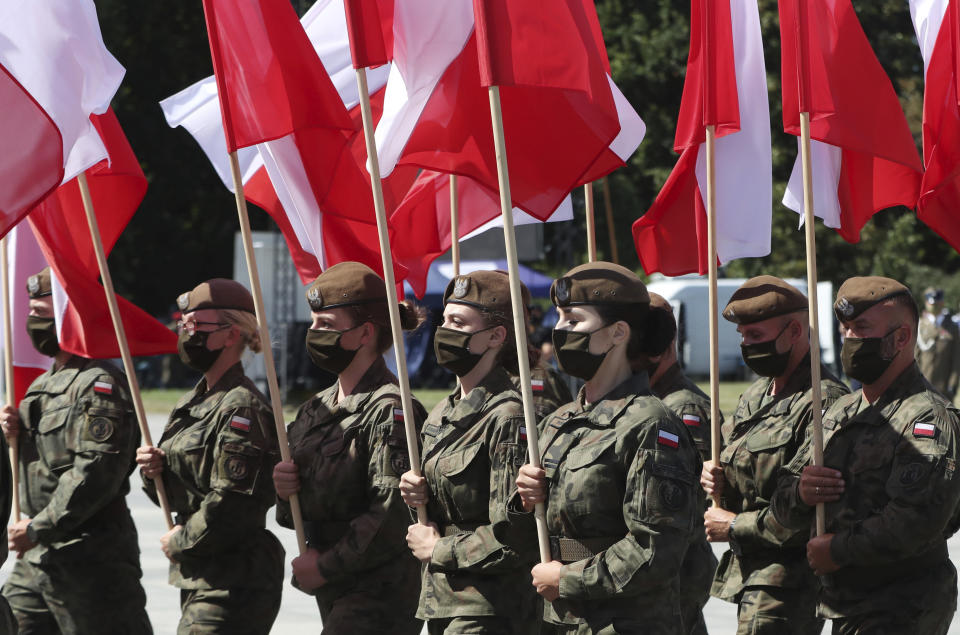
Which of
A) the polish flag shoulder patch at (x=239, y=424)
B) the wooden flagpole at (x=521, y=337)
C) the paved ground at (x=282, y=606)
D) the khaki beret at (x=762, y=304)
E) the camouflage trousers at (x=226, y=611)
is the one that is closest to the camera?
the wooden flagpole at (x=521, y=337)

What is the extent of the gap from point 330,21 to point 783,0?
281 centimetres

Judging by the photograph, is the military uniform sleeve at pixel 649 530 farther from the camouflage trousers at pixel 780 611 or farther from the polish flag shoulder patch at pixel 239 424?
the polish flag shoulder patch at pixel 239 424

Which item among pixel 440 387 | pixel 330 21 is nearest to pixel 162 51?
pixel 440 387

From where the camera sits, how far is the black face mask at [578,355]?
5.21 metres

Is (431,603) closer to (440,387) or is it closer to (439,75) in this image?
(439,75)

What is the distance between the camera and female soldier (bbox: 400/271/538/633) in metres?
5.45

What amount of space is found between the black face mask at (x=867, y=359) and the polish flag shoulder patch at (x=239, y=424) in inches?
100

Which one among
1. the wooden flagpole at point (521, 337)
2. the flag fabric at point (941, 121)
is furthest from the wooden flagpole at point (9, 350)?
the flag fabric at point (941, 121)

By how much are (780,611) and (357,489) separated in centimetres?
192

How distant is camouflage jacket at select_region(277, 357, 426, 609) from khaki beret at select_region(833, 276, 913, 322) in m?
1.84

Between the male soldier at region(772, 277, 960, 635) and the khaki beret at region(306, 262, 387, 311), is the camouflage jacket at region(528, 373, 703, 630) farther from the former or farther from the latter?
the khaki beret at region(306, 262, 387, 311)

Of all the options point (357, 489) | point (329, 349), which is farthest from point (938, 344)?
point (357, 489)

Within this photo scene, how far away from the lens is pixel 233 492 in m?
6.34

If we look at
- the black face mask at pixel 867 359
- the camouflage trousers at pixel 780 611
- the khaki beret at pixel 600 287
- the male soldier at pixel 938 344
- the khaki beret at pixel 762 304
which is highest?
the khaki beret at pixel 600 287
